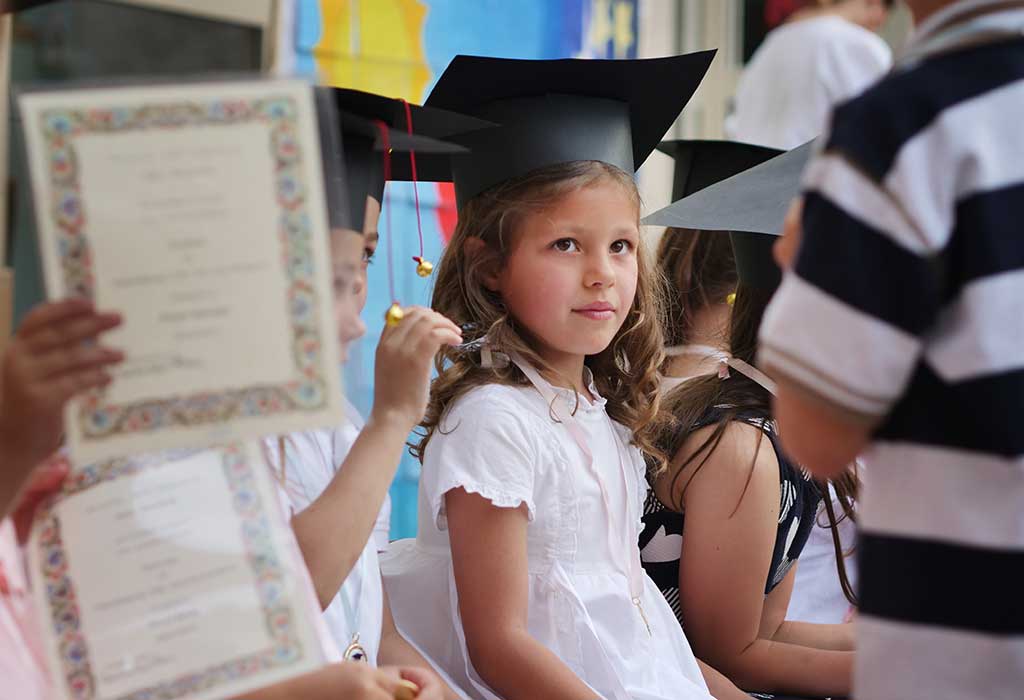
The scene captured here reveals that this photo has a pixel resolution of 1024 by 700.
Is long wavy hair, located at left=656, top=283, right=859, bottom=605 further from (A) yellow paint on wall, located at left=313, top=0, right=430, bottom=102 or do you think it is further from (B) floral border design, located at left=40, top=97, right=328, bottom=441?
(A) yellow paint on wall, located at left=313, top=0, right=430, bottom=102

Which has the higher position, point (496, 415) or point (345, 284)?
point (345, 284)

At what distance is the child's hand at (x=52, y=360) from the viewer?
0.95 m

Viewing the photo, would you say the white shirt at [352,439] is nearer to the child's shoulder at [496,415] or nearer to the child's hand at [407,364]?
the child's hand at [407,364]

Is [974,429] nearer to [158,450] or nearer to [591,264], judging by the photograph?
[158,450]

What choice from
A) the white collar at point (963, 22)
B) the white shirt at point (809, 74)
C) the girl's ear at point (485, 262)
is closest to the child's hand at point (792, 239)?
the white collar at point (963, 22)

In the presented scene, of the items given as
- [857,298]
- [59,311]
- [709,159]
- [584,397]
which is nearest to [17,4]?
[59,311]

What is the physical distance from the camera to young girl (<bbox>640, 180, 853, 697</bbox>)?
6.80 ft

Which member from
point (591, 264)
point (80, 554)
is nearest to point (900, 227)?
point (80, 554)

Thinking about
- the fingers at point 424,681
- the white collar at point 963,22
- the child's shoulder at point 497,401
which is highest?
the white collar at point 963,22

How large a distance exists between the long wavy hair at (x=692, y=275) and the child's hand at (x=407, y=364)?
1.20 m

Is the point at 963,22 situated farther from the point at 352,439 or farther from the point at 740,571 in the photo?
the point at 740,571

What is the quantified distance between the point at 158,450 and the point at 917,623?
65 cm

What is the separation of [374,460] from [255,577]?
0.31 metres

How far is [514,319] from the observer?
6.81ft
